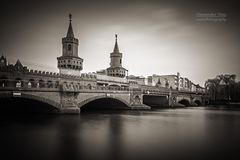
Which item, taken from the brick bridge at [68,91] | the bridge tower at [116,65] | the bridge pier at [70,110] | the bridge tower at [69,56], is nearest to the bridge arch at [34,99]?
the brick bridge at [68,91]

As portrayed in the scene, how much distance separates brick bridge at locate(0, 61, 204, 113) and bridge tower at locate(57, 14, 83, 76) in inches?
277

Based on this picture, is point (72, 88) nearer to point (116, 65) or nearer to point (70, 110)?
point (70, 110)

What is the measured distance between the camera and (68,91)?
29.2m

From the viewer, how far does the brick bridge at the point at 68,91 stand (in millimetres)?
25688

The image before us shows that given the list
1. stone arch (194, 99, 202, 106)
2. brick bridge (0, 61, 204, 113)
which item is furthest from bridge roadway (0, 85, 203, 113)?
stone arch (194, 99, 202, 106)

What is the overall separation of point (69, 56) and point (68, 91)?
3572cm

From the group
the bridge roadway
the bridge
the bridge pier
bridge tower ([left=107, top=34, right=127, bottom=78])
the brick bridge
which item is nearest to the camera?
the bridge roadway

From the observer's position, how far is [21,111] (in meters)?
34.8

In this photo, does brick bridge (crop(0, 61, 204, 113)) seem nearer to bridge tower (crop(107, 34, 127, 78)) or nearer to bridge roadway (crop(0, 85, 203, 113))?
bridge roadway (crop(0, 85, 203, 113))

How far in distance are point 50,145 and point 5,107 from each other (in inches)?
941

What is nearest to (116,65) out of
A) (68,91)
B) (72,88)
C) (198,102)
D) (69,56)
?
(69,56)

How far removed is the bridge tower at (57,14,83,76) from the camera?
6288 cm

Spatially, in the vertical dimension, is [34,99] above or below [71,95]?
below

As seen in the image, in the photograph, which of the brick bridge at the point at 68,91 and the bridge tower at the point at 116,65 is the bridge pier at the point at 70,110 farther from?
the bridge tower at the point at 116,65
